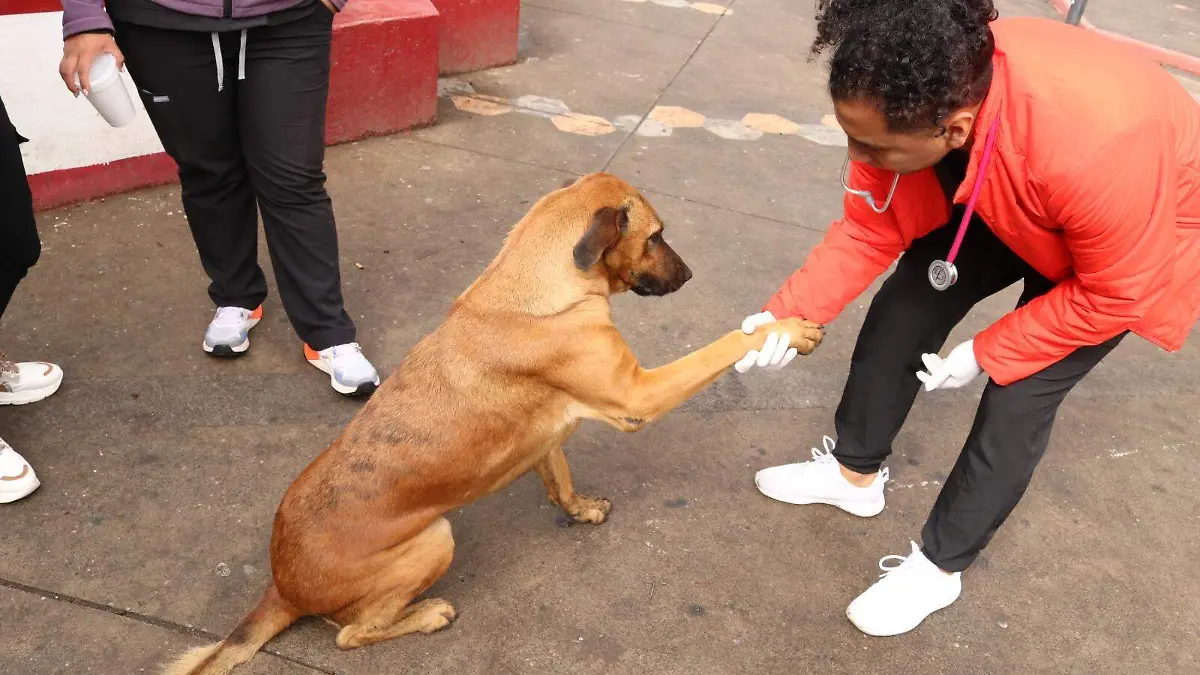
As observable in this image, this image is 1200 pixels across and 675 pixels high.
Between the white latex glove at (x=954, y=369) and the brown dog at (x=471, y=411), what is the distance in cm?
37

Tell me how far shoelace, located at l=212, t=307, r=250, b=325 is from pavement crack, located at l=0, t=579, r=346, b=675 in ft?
4.52

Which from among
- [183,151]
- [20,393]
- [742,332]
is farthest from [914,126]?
[20,393]

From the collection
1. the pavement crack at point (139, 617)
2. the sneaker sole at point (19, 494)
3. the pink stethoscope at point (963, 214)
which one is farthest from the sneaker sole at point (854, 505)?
the sneaker sole at point (19, 494)

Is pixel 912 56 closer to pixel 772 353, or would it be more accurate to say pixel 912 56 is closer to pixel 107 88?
pixel 772 353

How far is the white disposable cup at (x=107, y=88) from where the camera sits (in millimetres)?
3234

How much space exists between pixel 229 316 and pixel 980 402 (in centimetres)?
297

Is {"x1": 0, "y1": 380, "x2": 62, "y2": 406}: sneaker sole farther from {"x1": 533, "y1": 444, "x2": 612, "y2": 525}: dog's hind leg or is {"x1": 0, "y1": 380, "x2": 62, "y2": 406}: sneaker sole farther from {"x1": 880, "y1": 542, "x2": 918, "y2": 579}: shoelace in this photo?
{"x1": 880, "y1": 542, "x2": 918, "y2": 579}: shoelace

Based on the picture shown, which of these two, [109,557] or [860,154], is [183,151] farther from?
[860,154]

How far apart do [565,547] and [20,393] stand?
2166 millimetres

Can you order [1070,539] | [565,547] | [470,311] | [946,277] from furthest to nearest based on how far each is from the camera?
[1070,539] < [565,547] < [470,311] < [946,277]

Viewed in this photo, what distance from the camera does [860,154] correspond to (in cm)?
247

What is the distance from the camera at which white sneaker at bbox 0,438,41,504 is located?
3.25 meters

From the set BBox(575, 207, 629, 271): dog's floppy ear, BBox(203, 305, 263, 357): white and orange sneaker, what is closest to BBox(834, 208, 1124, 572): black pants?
BBox(575, 207, 629, 271): dog's floppy ear

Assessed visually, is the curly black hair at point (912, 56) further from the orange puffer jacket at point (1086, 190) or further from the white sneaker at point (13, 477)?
the white sneaker at point (13, 477)
